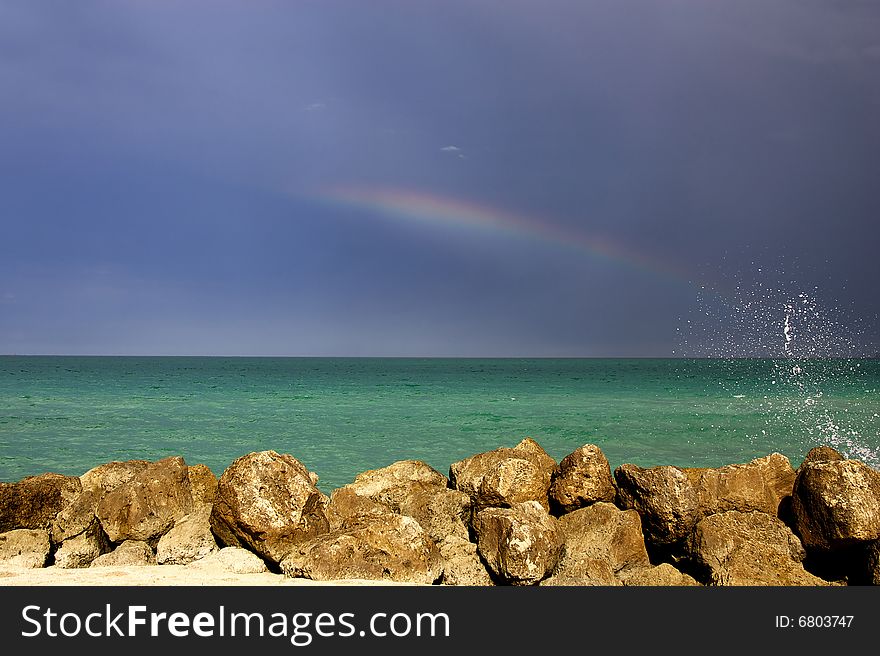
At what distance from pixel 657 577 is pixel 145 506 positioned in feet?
15.6

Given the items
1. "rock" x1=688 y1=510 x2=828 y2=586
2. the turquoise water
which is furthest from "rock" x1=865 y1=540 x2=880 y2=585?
the turquoise water

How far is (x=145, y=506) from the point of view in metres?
6.40

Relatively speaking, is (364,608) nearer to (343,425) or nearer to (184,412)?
(343,425)

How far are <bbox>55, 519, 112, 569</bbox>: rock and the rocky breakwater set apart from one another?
0.5 inches

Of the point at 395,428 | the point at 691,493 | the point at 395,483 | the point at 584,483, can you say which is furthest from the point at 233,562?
the point at 395,428

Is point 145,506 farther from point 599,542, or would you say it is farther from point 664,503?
point 664,503

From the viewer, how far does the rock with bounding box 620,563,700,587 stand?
531 centimetres

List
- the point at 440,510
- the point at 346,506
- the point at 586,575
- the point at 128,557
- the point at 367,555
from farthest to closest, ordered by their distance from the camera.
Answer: the point at 440,510 < the point at 346,506 < the point at 128,557 < the point at 586,575 < the point at 367,555

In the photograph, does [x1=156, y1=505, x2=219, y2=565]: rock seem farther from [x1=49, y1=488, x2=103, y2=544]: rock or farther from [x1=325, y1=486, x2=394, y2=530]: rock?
[x1=325, y1=486, x2=394, y2=530]: rock

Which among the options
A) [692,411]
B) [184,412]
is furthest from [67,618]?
[692,411]

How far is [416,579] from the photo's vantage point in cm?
516

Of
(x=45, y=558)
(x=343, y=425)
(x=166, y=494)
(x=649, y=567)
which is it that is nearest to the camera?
(x=649, y=567)

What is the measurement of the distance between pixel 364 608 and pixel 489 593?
0.72 metres

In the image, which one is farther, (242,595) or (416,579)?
(416,579)
